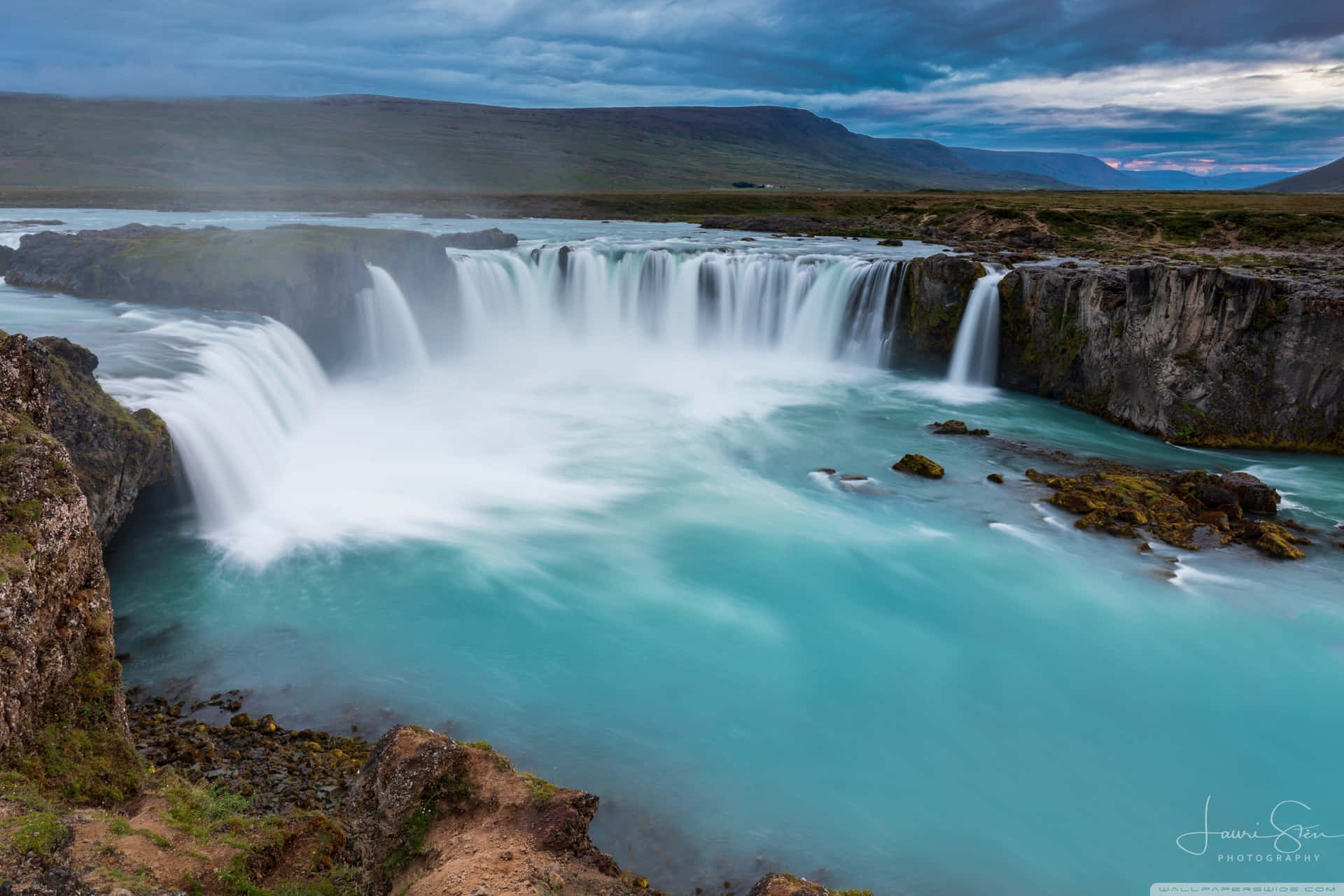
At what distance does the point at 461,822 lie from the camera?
7027 millimetres

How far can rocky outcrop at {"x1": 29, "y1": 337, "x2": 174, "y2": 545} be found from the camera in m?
13.5

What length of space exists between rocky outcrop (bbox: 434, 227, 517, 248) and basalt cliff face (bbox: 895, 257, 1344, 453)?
27437 millimetres

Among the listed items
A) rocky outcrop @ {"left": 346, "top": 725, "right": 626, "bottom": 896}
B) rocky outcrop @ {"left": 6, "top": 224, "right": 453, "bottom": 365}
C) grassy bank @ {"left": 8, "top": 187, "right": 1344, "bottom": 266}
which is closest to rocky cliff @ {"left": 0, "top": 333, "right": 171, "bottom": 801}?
rocky outcrop @ {"left": 346, "top": 725, "right": 626, "bottom": 896}

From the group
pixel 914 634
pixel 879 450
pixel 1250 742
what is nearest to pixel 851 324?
pixel 879 450

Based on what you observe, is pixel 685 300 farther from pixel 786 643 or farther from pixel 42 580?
pixel 42 580

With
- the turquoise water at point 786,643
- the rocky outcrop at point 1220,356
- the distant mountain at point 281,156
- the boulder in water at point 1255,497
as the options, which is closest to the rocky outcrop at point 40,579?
the turquoise water at point 786,643

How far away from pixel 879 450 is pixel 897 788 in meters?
14.2

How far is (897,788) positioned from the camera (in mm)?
10984

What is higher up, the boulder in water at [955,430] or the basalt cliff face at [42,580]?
the basalt cliff face at [42,580]

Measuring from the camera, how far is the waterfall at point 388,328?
30953mm

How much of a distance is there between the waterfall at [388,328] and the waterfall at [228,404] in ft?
19.6

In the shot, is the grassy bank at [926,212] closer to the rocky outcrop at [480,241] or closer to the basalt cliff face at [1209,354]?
the basalt cliff face at [1209,354]

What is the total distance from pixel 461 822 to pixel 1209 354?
87.6 feet

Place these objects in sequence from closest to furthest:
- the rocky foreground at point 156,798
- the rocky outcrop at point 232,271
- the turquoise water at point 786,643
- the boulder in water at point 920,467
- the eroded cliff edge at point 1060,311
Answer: the rocky foreground at point 156,798 < the turquoise water at point 786,643 < the boulder in water at point 920,467 < the eroded cliff edge at point 1060,311 < the rocky outcrop at point 232,271
